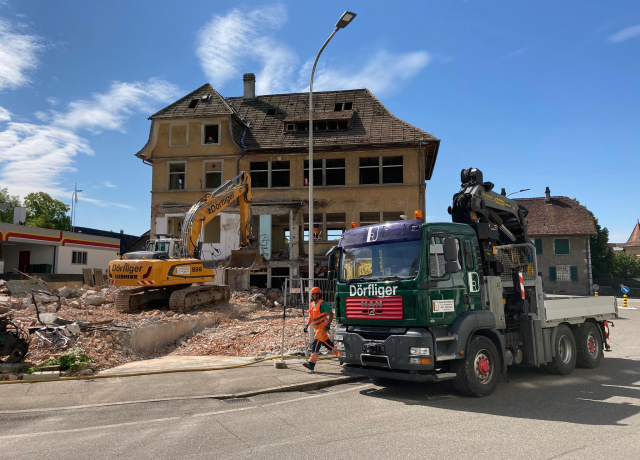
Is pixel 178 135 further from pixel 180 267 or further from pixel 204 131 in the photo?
pixel 180 267

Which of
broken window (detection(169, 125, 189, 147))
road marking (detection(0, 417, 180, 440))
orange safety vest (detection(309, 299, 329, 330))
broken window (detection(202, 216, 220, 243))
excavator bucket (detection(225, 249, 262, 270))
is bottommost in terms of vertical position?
road marking (detection(0, 417, 180, 440))

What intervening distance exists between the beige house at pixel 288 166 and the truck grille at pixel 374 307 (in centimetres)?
1896

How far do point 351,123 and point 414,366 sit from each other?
2417cm

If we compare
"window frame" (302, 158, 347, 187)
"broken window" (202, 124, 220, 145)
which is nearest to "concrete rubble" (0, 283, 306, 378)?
"window frame" (302, 158, 347, 187)

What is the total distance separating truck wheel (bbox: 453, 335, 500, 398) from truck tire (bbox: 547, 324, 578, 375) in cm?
211

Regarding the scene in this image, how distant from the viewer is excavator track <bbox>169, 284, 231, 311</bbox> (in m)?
16.7

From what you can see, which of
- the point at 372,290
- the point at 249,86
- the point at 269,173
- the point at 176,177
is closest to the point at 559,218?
the point at 269,173

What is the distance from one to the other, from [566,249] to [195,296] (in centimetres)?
4053

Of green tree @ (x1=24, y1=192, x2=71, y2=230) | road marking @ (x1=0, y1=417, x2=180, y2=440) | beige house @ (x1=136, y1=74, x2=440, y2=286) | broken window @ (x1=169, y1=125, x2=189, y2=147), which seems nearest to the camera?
road marking @ (x1=0, y1=417, x2=180, y2=440)

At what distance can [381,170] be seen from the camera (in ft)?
92.9

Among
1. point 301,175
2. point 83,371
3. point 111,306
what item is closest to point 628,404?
point 83,371

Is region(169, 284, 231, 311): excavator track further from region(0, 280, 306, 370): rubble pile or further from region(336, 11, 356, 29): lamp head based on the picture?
region(336, 11, 356, 29): lamp head

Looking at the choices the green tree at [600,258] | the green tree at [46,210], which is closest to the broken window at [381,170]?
the green tree at [600,258]

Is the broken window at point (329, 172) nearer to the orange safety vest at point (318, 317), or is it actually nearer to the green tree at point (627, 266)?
the orange safety vest at point (318, 317)
